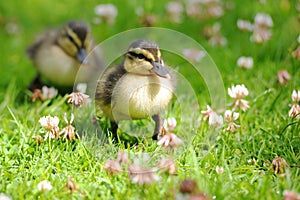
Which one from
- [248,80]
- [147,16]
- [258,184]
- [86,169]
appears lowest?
[86,169]

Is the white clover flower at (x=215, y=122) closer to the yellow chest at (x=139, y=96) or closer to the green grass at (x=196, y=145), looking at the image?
the green grass at (x=196, y=145)

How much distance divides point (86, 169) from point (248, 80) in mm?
1737

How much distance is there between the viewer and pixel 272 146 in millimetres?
3141

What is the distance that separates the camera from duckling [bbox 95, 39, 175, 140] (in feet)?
10.2

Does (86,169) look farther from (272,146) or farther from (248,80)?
(248,80)

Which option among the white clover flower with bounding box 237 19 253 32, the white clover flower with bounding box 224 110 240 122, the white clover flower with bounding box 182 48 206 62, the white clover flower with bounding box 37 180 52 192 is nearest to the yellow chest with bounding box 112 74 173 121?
the white clover flower with bounding box 224 110 240 122

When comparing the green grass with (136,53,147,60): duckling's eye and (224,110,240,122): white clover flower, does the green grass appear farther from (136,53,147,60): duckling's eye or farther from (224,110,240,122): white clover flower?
(136,53,147,60): duckling's eye

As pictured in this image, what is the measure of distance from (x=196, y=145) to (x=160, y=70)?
483 mm

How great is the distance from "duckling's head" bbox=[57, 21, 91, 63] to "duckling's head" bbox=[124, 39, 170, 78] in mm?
1281

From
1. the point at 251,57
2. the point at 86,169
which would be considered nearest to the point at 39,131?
the point at 86,169

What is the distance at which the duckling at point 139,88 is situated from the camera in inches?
122

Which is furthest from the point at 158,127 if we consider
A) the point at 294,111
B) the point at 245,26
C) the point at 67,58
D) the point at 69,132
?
the point at 245,26

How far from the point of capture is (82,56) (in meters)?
4.51

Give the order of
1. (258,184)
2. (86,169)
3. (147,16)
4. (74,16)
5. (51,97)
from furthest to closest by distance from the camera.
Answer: (74,16) < (147,16) < (51,97) < (86,169) < (258,184)
